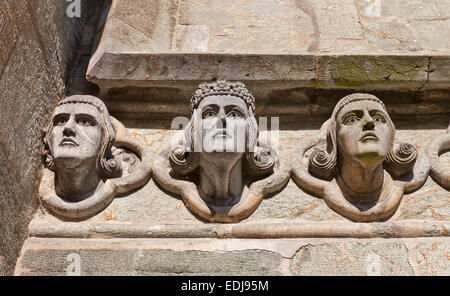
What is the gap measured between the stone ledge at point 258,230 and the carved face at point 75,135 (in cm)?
34

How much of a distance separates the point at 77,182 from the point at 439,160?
189cm

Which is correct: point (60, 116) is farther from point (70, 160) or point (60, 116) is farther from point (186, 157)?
point (186, 157)

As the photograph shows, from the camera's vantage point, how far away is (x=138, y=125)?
376 centimetres

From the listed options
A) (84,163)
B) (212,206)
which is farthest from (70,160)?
(212,206)

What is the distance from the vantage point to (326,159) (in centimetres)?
337

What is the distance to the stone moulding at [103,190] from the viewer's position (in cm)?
330

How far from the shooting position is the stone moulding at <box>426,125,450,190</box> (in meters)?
3.42

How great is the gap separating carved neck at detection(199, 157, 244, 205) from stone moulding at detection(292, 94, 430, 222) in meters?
0.35

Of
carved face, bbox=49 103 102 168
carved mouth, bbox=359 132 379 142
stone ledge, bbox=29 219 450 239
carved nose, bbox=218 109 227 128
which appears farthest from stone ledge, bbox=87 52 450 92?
stone ledge, bbox=29 219 450 239

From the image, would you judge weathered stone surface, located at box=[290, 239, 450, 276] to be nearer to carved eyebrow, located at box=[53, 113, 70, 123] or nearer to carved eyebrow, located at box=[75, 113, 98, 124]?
carved eyebrow, located at box=[75, 113, 98, 124]

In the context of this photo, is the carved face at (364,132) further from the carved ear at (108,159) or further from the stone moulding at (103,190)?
the carved ear at (108,159)
